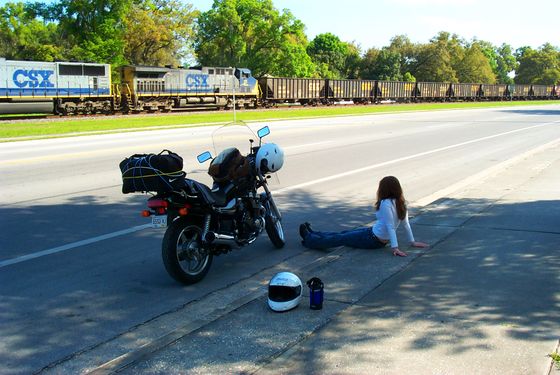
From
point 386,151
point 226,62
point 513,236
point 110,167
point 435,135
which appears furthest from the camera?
point 226,62

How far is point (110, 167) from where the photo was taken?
13344 millimetres

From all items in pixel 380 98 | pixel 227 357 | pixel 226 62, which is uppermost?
pixel 226 62

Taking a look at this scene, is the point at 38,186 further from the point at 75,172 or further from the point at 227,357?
the point at 227,357

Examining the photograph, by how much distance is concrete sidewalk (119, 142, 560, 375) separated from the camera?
3715mm

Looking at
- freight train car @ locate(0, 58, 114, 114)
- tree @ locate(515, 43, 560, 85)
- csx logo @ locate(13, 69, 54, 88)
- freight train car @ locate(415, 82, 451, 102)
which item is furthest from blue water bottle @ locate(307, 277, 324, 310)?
tree @ locate(515, 43, 560, 85)

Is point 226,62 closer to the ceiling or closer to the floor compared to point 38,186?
closer to the ceiling

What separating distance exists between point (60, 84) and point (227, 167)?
33960mm

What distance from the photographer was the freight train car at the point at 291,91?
5362 cm

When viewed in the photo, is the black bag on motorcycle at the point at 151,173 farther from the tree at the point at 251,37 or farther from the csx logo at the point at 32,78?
the tree at the point at 251,37

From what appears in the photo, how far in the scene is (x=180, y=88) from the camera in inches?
1772

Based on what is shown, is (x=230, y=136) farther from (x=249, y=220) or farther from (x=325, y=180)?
(x=325, y=180)

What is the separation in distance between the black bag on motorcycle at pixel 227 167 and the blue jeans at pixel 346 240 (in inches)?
52.2

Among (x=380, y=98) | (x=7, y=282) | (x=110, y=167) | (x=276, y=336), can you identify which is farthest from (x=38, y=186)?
(x=380, y=98)

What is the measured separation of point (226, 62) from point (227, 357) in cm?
7564
